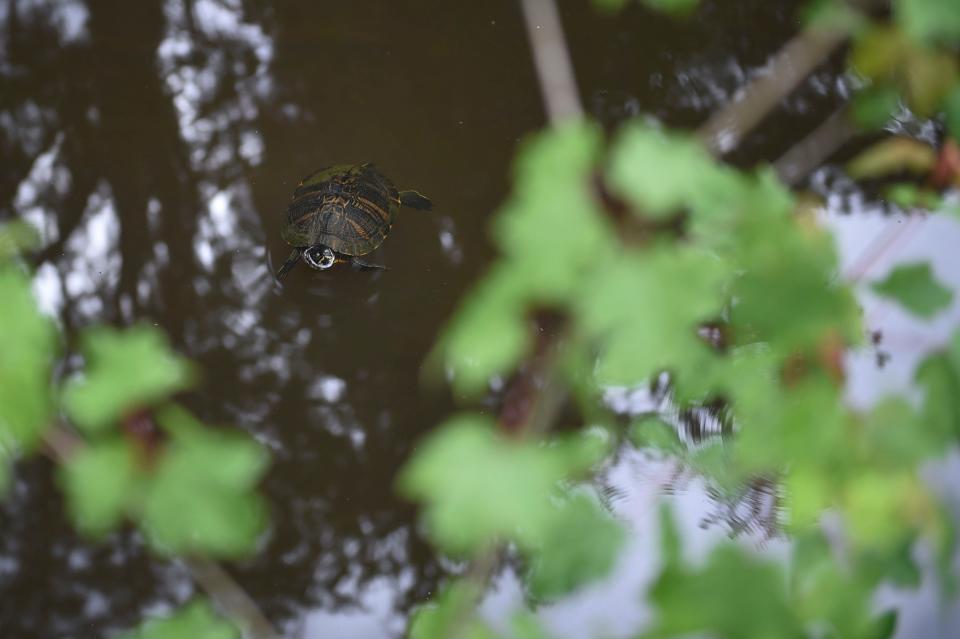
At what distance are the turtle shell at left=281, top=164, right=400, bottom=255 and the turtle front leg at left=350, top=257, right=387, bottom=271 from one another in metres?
0.03

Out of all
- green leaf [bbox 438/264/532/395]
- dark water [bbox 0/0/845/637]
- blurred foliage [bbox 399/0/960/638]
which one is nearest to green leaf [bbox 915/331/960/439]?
blurred foliage [bbox 399/0/960/638]

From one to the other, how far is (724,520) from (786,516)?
169 millimetres

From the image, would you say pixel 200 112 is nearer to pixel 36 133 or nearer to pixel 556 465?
pixel 36 133

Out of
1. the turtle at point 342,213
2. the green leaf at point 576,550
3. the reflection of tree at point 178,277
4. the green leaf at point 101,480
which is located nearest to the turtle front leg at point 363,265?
the turtle at point 342,213

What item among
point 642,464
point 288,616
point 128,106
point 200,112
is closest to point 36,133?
point 128,106

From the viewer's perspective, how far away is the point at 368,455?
242 cm

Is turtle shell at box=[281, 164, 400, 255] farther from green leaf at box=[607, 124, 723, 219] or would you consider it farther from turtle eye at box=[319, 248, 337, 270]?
green leaf at box=[607, 124, 723, 219]

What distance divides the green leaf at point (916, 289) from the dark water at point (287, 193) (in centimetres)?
168

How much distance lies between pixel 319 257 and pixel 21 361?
222 centimetres

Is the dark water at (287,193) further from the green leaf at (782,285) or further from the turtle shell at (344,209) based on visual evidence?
the green leaf at (782,285)

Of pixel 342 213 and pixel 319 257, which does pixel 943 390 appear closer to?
pixel 319 257

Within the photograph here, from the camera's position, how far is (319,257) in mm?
2871

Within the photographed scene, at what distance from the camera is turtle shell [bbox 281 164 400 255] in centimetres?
291

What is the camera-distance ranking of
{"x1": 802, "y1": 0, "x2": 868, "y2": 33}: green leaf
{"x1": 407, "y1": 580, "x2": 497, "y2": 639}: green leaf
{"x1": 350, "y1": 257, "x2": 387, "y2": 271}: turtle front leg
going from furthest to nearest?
{"x1": 350, "y1": 257, "x2": 387, "y2": 271}: turtle front leg, {"x1": 407, "y1": 580, "x2": 497, "y2": 639}: green leaf, {"x1": 802, "y1": 0, "x2": 868, "y2": 33}: green leaf
